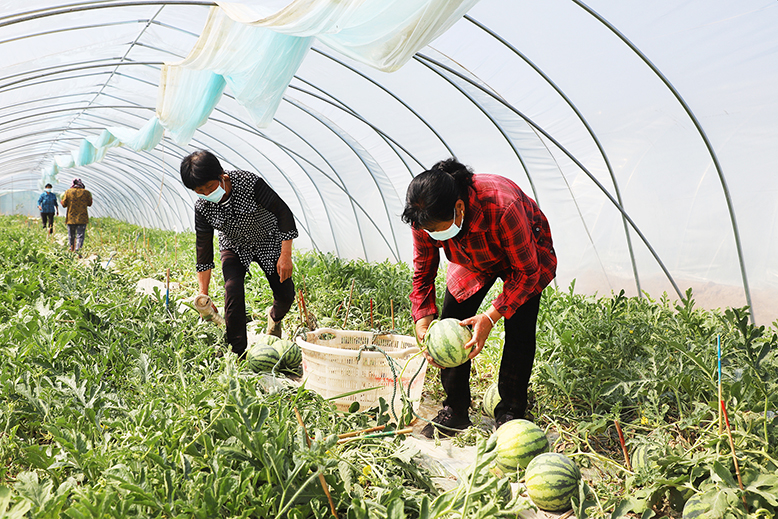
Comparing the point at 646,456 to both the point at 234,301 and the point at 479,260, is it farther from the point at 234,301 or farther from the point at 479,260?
the point at 234,301

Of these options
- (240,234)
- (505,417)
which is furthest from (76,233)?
(505,417)

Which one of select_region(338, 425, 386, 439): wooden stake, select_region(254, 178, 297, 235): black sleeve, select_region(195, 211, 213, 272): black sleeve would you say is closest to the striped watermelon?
select_region(338, 425, 386, 439): wooden stake

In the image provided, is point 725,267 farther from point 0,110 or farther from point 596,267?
point 0,110

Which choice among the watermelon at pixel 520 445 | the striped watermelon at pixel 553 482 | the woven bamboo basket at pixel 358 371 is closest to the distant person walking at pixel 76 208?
the woven bamboo basket at pixel 358 371

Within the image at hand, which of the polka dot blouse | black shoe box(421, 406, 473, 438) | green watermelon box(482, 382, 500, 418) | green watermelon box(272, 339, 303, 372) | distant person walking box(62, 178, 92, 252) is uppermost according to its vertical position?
distant person walking box(62, 178, 92, 252)

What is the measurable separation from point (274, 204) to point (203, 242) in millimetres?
638

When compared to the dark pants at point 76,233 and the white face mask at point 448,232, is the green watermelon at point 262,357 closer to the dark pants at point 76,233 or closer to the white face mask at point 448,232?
the white face mask at point 448,232

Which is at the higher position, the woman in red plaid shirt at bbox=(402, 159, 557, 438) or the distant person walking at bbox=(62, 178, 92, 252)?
the distant person walking at bbox=(62, 178, 92, 252)

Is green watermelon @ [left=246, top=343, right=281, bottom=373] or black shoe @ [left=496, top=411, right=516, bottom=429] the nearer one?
→ black shoe @ [left=496, top=411, right=516, bottom=429]

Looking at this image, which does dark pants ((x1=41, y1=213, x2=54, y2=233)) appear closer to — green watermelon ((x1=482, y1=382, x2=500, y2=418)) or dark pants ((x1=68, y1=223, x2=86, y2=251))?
dark pants ((x1=68, y1=223, x2=86, y2=251))

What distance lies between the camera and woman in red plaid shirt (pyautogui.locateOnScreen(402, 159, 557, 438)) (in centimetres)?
272

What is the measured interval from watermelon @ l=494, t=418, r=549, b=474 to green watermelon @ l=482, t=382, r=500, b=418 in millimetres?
685

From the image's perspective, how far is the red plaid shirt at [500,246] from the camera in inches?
112

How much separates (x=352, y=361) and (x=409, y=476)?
47.7 inches
